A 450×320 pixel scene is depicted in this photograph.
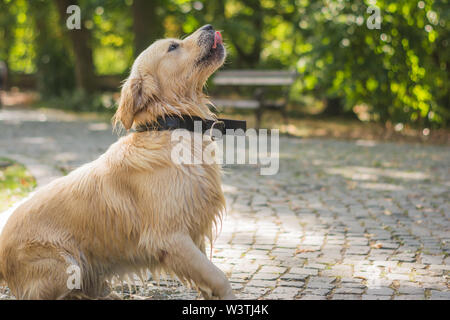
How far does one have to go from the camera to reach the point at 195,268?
3.39 metres

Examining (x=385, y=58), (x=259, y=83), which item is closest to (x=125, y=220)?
(x=385, y=58)

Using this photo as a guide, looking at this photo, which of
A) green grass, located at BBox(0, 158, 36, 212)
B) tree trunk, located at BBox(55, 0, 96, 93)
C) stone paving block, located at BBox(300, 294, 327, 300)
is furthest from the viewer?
tree trunk, located at BBox(55, 0, 96, 93)

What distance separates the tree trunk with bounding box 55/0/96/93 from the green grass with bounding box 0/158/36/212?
12.0m

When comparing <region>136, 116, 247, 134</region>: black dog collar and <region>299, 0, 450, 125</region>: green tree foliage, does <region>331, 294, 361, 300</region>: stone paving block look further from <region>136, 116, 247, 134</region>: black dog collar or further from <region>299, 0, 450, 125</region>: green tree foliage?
<region>299, 0, 450, 125</region>: green tree foliage

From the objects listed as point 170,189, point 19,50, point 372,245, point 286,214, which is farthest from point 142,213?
point 19,50

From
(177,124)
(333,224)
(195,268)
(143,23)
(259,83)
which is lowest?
(333,224)

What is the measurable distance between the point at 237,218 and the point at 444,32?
32.5 ft

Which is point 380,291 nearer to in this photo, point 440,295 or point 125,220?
point 440,295

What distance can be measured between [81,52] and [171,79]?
57.4 feet

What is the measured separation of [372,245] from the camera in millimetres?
5086

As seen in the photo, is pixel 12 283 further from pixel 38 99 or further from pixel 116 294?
pixel 38 99

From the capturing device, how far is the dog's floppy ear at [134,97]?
3.72m

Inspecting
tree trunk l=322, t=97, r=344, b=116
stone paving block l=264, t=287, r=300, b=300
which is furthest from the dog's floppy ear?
tree trunk l=322, t=97, r=344, b=116

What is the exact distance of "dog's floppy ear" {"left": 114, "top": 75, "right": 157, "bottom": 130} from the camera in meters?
3.72
